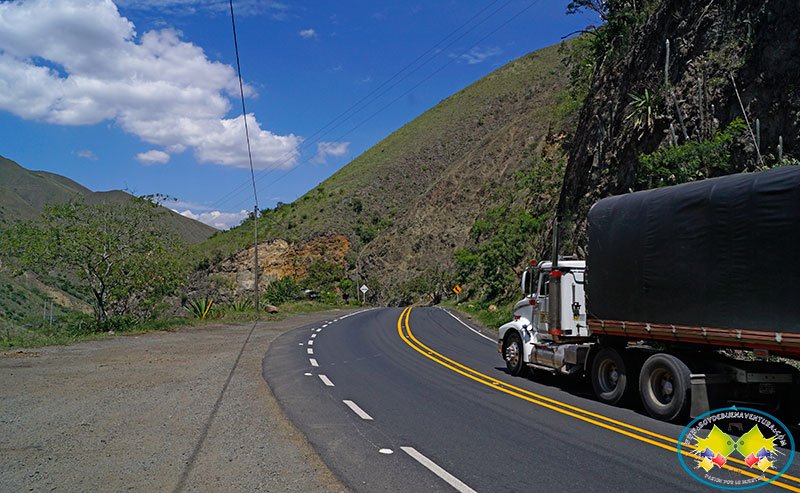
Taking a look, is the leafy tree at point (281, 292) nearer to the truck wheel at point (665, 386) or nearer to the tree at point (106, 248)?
the tree at point (106, 248)

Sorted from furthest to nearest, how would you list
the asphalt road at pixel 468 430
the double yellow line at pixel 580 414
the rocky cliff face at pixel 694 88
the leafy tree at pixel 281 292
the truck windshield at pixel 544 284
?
the leafy tree at pixel 281 292 → the rocky cliff face at pixel 694 88 → the truck windshield at pixel 544 284 → the double yellow line at pixel 580 414 → the asphalt road at pixel 468 430

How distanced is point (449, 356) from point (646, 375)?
7.93 metres

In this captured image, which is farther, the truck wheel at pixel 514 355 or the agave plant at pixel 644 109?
the agave plant at pixel 644 109

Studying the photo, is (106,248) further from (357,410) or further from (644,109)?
(644,109)

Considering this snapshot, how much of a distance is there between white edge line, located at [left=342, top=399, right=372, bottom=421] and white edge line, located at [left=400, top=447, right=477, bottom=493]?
1.76 meters

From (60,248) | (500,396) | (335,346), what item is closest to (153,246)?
(60,248)

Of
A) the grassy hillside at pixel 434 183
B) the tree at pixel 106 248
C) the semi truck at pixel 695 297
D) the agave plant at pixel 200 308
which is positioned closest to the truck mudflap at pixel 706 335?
the semi truck at pixel 695 297

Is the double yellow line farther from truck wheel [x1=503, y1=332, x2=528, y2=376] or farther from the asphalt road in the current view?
truck wheel [x1=503, y1=332, x2=528, y2=376]

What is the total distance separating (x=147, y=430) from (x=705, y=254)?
821cm

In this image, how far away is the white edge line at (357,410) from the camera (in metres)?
8.45

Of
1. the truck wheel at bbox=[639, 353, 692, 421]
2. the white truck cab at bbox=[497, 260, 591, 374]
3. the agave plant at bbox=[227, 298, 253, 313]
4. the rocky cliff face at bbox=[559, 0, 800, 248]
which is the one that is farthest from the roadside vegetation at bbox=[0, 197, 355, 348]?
the rocky cliff face at bbox=[559, 0, 800, 248]

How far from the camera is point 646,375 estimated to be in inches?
344

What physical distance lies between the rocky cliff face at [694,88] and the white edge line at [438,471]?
1554 centimetres

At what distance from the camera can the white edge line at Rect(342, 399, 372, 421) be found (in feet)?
27.7
